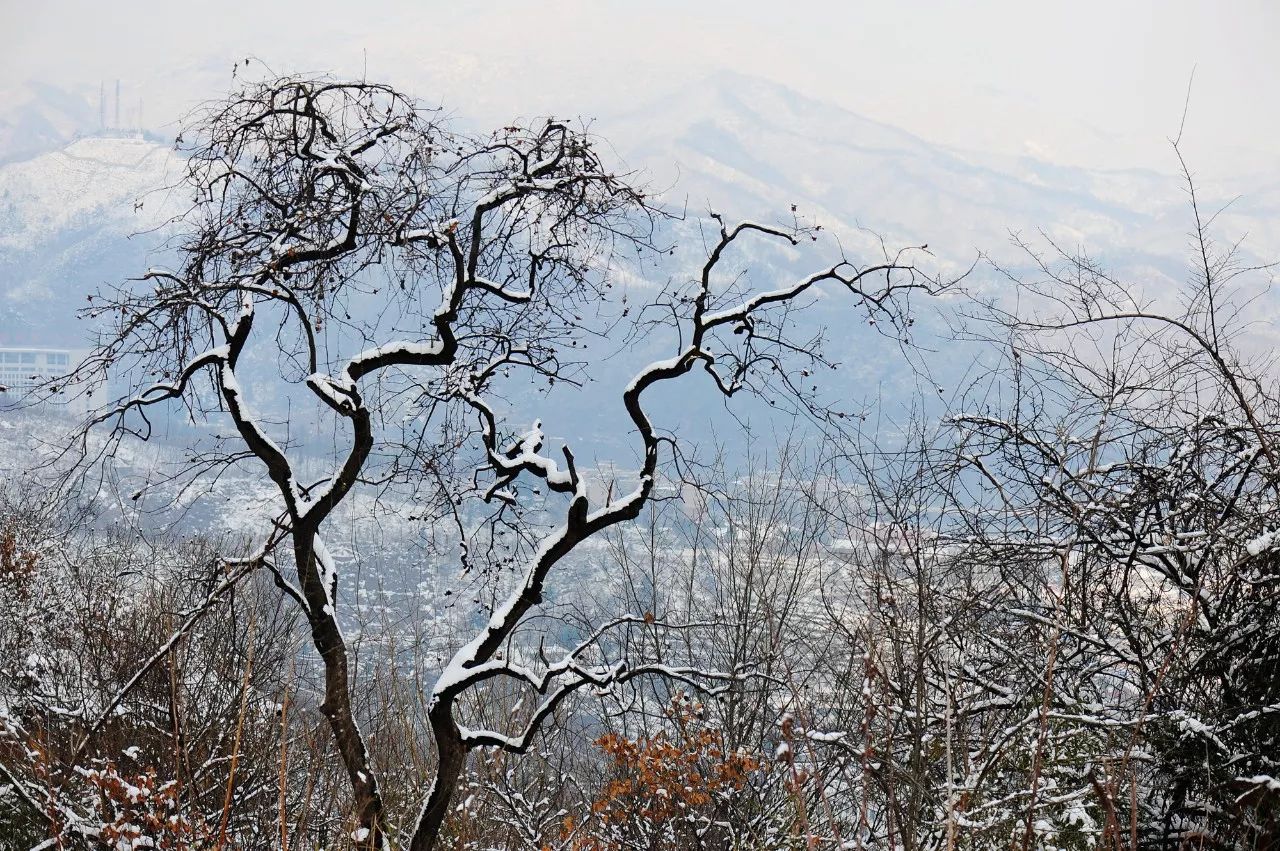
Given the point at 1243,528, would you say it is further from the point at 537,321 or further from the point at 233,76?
the point at 233,76

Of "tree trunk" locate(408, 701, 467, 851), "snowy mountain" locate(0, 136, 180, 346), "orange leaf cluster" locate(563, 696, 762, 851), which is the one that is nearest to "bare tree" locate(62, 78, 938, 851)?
"tree trunk" locate(408, 701, 467, 851)

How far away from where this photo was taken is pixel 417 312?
6.71m

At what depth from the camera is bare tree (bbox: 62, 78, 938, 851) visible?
18.9 feet

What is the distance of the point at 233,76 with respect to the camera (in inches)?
235

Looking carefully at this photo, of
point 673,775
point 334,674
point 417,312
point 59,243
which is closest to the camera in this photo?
point 673,775

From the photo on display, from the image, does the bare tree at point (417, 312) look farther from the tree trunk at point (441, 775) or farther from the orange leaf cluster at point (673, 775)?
the orange leaf cluster at point (673, 775)

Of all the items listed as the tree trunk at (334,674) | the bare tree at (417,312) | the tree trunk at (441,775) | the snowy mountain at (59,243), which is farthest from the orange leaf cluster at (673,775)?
the snowy mountain at (59,243)

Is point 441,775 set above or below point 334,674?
below

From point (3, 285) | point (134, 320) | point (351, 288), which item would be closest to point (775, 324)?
point (351, 288)

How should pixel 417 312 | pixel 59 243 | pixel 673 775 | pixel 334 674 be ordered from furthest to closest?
1. pixel 59 243
2. pixel 417 312
3. pixel 334 674
4. pixel 673 775

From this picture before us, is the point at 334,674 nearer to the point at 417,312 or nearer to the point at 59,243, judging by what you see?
the point at 417,312

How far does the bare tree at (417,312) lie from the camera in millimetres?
5770

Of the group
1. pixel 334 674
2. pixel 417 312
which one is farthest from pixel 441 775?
pixel 417 312

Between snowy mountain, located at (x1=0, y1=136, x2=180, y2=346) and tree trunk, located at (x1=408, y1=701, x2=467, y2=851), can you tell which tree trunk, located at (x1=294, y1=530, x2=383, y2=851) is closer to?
tree trunk, located at (x1=408, y1=701, x2=467, y2=851)
